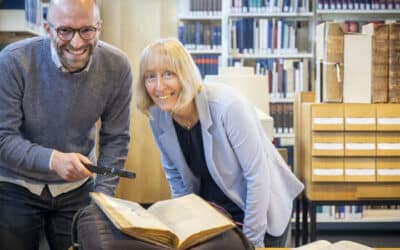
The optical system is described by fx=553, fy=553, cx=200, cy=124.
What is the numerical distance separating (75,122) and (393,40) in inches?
64.4

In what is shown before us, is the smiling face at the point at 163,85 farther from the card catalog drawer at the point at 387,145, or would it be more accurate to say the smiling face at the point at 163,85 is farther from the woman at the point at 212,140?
the card catalog drawer at the point at 387,145

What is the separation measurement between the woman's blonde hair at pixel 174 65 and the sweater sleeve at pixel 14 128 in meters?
0.35

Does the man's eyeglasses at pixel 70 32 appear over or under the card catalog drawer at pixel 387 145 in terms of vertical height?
over

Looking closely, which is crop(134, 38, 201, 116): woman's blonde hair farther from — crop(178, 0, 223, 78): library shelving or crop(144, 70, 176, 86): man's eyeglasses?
crop(178, 0, 223, 78): library shelving

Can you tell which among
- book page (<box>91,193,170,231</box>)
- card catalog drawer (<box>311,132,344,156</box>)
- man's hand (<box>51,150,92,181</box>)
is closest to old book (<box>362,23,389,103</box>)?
card catalog drawer (<box>311,132,344,156</box>)

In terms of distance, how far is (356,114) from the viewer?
2.63m

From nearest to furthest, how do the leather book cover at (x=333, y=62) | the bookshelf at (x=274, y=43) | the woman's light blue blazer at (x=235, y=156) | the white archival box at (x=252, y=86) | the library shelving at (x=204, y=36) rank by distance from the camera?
1. the woman's light blue blazer at (x=235, y=156)
2. the leather book cover at (x=333, y=62)
3. the white archival box at (x=252, y=86)
4. the bookshelf at (x=274, y=43)
5. the library shelving at (x=204, y=36)

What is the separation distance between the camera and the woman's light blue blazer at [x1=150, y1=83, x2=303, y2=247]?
168 centimetres

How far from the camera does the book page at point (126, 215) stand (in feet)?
3.32

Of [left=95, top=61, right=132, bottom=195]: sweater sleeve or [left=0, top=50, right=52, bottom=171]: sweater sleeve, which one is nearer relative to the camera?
[left=0, top=50, right=52, bottom=171]: sweater sleeve

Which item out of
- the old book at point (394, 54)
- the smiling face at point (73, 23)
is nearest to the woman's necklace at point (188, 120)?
the smiling face at point (73, 23)

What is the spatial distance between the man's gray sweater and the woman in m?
0.14

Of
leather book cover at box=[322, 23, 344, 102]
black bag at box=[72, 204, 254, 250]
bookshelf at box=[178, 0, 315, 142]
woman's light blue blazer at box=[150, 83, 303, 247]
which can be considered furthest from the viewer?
bookshelf at box=[178, 0, 315, 142]

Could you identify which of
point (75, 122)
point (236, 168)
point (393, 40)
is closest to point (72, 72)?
point (75, 122)
